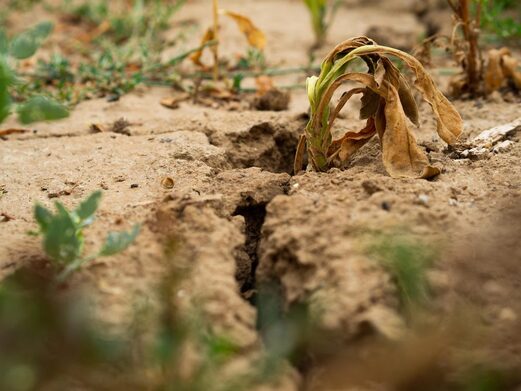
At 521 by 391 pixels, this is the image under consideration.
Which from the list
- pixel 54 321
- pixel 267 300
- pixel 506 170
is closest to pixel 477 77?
pixel 506 170

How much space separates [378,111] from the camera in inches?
90.3

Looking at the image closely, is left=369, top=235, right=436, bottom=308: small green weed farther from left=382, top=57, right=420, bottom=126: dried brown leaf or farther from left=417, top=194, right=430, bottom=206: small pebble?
left=382, top=57, right=420, bottom=126: dried brown leaf

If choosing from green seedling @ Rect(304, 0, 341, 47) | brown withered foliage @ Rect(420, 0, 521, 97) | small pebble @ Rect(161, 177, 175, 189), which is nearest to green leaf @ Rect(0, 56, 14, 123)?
small pebble @ Rect(161, 177, 175, 189)

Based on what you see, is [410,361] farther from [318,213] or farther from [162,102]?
[162,102]

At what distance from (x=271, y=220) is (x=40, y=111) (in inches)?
24.3

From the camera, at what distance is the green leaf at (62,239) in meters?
1.75

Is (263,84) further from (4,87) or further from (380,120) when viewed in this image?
(4,87)

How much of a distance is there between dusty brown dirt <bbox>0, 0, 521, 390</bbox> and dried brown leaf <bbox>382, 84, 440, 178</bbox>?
7cm

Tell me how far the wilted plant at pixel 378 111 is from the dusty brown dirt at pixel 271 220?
0.08 m

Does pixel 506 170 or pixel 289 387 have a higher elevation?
pixel 506 170

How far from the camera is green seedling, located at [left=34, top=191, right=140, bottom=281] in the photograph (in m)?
1.75

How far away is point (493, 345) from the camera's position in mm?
1618

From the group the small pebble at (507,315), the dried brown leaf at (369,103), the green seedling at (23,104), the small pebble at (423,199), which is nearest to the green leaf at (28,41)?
the green seedling at (23,104)

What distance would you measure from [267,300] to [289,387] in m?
0.34
